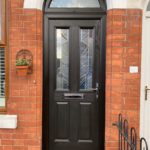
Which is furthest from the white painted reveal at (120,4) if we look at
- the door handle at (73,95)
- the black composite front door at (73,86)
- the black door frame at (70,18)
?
the door handle at (73,95)

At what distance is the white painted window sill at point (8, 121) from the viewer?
4262 mm

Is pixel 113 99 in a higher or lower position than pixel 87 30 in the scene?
lower

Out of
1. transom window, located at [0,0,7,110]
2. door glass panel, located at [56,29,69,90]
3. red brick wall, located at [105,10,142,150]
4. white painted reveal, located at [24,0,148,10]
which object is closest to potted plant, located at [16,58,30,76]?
transom window, located at [0,0,7,110]

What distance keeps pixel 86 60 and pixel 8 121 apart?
152 cm

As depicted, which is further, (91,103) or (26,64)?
(91,103)

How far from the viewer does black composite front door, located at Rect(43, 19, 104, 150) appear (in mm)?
4457

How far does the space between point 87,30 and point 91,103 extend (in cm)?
115

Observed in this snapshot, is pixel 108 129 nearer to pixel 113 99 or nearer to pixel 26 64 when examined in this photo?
pixel 113 99

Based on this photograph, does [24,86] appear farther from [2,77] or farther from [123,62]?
[123,62]

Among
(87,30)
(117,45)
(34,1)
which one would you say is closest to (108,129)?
(117,45)

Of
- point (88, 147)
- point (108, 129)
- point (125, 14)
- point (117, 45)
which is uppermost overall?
point (125, 14)

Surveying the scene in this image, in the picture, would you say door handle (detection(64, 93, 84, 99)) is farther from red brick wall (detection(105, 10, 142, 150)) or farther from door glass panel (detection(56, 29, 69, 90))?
red brick wall (detection(105, 10, 142, 150))

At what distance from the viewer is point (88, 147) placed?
4.50 m

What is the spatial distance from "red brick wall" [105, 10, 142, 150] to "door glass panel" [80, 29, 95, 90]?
0.32 m
